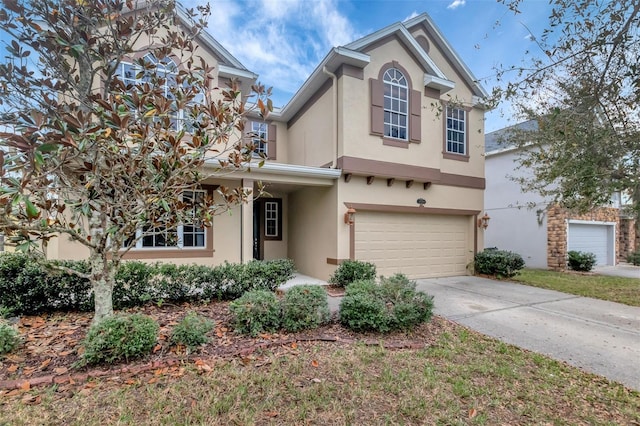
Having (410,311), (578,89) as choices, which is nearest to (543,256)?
(578,89)

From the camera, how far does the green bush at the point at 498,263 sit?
10258mm

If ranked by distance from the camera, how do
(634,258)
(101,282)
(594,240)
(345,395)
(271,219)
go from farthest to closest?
(634,258) → (594,240) → (271,219) → (101,282) → (345,395)

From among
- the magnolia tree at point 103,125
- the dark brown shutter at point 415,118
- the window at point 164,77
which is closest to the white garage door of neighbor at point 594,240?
the dark brown shutter at point 415,118

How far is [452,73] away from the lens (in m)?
11.3

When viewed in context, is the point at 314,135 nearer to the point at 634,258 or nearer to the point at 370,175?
the point at 370,175

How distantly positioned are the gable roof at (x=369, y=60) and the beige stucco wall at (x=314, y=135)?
0.48 meters

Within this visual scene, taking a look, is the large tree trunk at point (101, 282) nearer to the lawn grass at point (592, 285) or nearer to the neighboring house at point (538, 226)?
the lawn grass at point (592, 285)

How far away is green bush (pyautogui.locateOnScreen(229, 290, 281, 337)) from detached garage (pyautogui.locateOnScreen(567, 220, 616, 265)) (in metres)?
15.1

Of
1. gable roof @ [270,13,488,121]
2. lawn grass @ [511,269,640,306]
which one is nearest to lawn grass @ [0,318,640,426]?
gable roof @ [270,13,488,121]

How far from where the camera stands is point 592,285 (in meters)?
9.92

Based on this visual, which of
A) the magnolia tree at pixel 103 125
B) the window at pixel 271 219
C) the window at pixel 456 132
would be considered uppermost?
the window at pixel 456 132

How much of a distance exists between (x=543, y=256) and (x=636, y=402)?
1229cm

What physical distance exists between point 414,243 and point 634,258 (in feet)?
44.1

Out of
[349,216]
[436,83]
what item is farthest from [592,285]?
[349,216]
